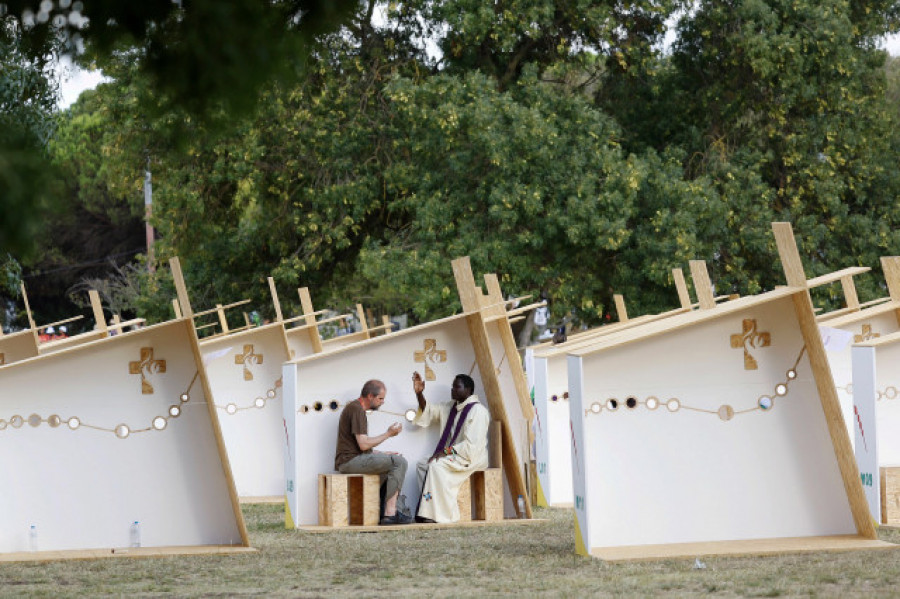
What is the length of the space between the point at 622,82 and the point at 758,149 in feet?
10.3

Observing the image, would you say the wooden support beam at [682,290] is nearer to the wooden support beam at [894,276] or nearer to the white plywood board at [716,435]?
the wooden support beam at [894,276]

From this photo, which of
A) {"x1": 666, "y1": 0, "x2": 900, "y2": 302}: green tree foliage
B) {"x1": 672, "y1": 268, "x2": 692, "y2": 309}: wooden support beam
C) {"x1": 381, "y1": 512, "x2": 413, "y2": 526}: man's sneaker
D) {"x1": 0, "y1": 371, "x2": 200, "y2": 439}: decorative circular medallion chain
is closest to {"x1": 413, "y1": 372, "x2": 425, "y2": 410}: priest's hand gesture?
{"x1": 381, "y1": 512, "x2": 413, "y2": 526}: man's sneaker

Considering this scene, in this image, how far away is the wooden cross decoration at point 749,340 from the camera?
11.6 meters

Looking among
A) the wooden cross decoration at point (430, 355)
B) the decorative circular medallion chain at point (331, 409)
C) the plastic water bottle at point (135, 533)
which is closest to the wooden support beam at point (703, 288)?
the wooden cross decoration at point (430, 355)

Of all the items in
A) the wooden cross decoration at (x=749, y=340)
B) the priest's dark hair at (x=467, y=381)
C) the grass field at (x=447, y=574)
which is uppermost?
the priest's dark hair at (x=467, y=381)

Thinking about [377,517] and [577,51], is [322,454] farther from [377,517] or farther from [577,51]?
[577,51]

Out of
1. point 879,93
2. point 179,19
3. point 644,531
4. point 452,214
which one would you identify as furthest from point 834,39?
point 179,19

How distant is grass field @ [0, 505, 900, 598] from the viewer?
940cm

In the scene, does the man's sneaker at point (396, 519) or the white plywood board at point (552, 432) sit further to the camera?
the white plywood board at point (552, 432)

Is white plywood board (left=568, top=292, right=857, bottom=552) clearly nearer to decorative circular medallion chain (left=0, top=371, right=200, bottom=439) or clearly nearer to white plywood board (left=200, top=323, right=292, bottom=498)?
decorative circular medallion chain (left=0, top=371, right=200, bottom=439)

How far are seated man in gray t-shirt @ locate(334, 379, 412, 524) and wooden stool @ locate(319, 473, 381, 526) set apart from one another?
8 centimetres

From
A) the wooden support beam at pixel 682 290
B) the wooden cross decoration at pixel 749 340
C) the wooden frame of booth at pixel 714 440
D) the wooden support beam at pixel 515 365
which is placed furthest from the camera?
the wooden support beam at pixel 682 290

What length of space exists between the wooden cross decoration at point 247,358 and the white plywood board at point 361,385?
397cm

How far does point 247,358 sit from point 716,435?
820cm
